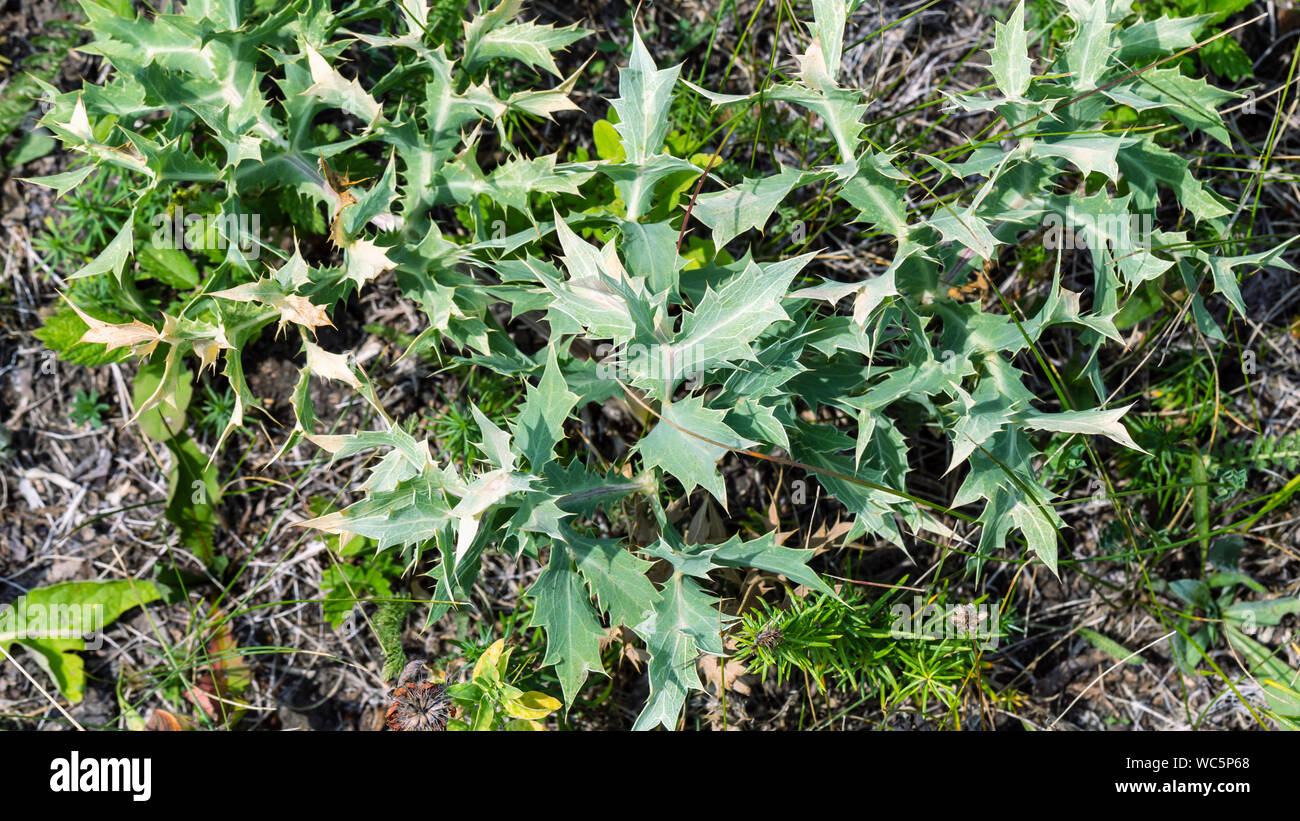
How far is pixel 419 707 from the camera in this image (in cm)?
250

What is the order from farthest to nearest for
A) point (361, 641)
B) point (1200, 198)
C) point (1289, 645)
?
point (361, 641) → point (1289, 645) → point (1200, 198)

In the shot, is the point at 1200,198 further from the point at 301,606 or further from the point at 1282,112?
the point at 301,606

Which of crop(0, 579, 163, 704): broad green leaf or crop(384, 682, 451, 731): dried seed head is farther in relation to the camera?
crop(0, 579, 163, 704): broad green leaf

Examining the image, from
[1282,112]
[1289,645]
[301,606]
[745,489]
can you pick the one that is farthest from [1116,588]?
[301,606]

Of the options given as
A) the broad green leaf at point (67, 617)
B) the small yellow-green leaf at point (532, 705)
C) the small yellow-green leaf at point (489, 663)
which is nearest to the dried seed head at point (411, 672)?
the small yellow-green leaf at point (489, 663)

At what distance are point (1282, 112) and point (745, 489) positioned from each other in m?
2.18

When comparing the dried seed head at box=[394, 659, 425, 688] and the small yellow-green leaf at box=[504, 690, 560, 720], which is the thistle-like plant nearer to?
the small yellow-green leaf at box=[504, 690, 560, 720]

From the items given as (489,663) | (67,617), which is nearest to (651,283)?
(489,663)

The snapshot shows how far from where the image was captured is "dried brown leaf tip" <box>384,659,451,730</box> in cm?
249

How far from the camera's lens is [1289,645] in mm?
2834

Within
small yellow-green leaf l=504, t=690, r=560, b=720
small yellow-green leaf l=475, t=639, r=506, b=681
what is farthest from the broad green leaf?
small yellow-green leaf l=504, t=690, r=560, b=720

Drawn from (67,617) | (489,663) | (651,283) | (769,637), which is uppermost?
(651,283)

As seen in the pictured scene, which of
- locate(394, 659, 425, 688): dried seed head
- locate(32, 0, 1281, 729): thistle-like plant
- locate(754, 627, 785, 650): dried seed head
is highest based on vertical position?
locate(32, 0, 1281, 729): thistle-like plant

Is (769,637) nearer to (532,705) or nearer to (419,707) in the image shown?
(532,705)
